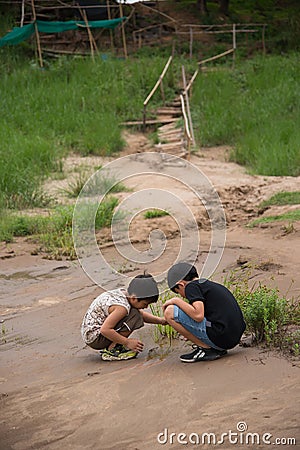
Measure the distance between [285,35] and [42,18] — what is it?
7926 millimetres

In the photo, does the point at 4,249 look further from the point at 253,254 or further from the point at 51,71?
the point at 51,71

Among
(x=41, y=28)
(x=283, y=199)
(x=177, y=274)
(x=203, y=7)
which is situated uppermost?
(x=41, y=28)

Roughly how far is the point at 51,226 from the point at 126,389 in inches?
218

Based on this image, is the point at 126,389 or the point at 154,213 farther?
the point at 154,213

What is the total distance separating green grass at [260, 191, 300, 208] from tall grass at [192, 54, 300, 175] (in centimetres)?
209

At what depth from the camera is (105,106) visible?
1786 cm

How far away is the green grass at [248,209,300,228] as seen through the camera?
9.52 metres

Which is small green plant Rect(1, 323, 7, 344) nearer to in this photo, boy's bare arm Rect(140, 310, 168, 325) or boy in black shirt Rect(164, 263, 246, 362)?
boy's bare arm Rect(140, 310, 168, 325)

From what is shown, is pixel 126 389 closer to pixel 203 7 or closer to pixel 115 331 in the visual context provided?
pixel 115 331

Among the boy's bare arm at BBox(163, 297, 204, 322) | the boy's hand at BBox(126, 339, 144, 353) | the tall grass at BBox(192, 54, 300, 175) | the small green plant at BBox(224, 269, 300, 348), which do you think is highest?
the boy's bare arm at BBox(163, 297, 204, 322)

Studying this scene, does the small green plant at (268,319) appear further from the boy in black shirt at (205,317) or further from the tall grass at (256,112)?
Result: the tall grass at (256,112)

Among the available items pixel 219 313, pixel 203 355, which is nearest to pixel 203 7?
pixel 219 313

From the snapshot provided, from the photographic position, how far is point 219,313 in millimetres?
4762

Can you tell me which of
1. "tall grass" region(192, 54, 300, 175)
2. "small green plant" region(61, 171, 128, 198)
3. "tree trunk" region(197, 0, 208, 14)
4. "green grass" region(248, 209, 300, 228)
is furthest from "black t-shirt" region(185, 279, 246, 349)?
"tree trunk" region(197, 0, 208, 14)
